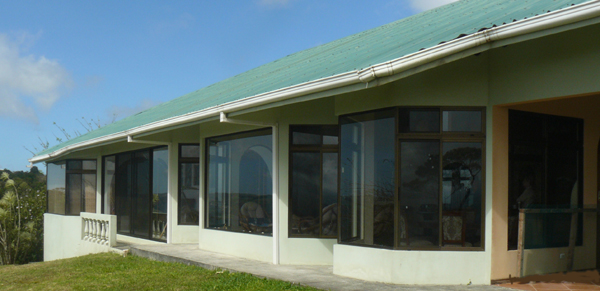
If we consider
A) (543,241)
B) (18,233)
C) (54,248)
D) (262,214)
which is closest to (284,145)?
(262,214)

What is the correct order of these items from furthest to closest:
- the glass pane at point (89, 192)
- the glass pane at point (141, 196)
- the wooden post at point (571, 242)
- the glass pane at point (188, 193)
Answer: the glass pane at point (89, 192), the glass pane at point (141, 196), the glass pane at point (188, 193), the wooden post at point (571, 242)

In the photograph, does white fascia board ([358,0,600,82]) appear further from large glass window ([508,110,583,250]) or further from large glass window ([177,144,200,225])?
large glass window ([177,144,200,225])

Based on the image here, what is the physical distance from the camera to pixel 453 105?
25.8ft

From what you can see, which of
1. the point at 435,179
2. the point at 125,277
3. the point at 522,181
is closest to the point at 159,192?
the point at 125,277

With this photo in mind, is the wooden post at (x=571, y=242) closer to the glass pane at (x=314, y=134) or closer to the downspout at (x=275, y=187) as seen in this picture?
the glass pane at (x=314, y=134)

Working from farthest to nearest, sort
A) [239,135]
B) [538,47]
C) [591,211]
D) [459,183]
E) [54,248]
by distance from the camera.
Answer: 1. [54,248]
2. [239,135]
3. [591,211]
4. [459,183]
5. [538,47]

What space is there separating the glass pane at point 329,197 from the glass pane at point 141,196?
6148 mm

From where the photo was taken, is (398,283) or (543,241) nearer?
(398,283)

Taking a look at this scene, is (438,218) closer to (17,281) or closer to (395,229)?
(395,229)

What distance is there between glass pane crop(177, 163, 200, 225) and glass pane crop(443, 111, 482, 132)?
7.26m

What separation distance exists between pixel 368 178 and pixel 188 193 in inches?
257

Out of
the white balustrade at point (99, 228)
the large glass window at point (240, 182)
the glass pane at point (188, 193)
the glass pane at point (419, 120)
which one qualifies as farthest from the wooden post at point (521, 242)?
the white balustrade at point (99, 228)

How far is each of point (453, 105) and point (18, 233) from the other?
69.2ft

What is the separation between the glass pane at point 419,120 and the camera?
789cm
